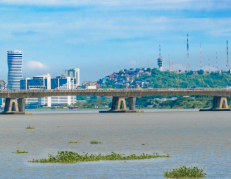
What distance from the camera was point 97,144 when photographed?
51.9 meters

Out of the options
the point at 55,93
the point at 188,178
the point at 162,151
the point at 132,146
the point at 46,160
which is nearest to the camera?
the point at 188,178

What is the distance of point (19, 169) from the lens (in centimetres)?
3309

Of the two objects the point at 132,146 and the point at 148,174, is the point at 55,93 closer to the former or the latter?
the point at 132,146

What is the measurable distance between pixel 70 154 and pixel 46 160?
6.81 feet

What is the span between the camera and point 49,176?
30.1m

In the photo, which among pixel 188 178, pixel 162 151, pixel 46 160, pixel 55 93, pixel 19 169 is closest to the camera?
pixel 188 178

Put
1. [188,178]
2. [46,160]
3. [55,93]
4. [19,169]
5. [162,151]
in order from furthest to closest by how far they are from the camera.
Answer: [55,93], [162,151], [46,160], [19,169], [188,178]

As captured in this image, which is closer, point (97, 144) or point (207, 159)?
point (207, 159)

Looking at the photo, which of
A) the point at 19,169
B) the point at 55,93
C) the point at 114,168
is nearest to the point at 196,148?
the point at 114,168

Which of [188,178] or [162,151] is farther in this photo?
[162,151]

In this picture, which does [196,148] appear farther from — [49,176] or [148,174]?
[49,176]

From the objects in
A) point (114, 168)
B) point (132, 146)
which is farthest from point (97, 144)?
point (114, 168)

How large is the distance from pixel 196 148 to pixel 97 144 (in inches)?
453

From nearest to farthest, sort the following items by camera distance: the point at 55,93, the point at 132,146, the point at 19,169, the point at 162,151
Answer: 1. the point at 19,169
2. the point at 162,151
3. the point at 132,146
4. the point at 55,93
